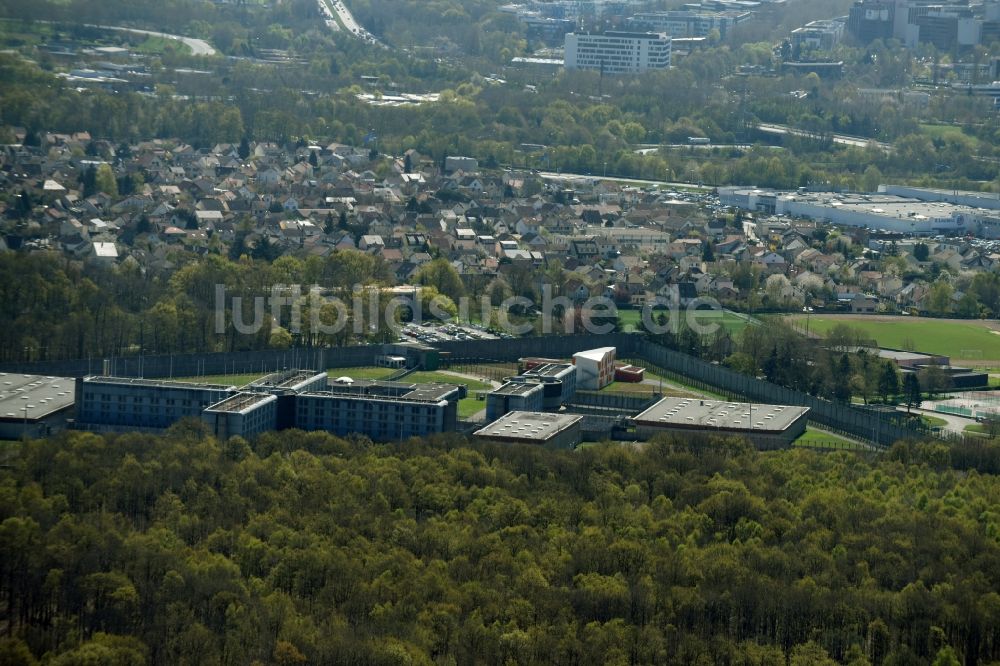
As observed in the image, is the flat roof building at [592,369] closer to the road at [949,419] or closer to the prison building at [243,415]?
the road at [949,419]

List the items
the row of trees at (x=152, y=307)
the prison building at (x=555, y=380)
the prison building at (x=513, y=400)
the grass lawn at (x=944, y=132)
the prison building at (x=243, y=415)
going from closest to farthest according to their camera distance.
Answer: the prison building at (x=243, y=415), the prison building at (x=513, y=400), the prison building at (x=555, y=380), the row of trees at (x=152, y=307), the grass lawn at (x=944, y=132)

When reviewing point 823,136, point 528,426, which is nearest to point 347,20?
point 823,136

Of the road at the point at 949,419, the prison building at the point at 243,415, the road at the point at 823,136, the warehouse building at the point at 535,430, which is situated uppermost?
the road at the point at 823,136

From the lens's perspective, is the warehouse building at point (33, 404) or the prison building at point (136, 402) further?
the prison building at point (136, 402)

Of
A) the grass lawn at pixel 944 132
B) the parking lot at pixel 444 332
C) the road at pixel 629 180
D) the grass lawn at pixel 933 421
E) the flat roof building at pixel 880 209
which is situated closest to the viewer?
the grass lawn at pixel 933 421

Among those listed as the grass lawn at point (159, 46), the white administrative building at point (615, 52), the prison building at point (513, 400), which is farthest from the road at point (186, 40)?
the prison building at point (513, 400)

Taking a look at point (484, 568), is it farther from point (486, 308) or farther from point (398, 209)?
point (398, 209)

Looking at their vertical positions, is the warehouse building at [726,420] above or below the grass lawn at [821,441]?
above
